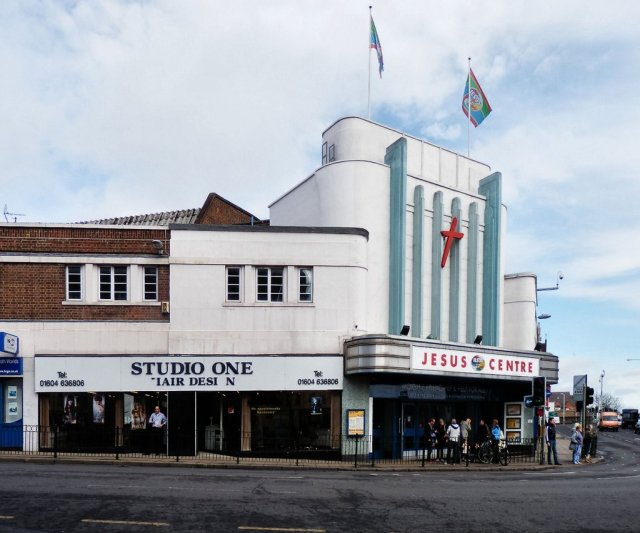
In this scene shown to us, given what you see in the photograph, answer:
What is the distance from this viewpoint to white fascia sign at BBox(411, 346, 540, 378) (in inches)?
1016

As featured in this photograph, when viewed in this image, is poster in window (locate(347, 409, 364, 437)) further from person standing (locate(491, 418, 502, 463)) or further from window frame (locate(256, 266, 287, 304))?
person standing (locate(491, 418, 502, 463))

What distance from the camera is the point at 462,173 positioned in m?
32.2

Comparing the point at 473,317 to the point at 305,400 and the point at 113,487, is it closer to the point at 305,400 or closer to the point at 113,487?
the point at 305,400

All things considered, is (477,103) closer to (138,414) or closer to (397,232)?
(397,232)

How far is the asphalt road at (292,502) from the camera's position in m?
12.1

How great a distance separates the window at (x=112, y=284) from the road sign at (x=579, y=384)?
20358 millimetres

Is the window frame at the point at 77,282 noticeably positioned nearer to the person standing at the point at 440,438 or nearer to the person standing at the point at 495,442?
the person standing at the point at 440,438

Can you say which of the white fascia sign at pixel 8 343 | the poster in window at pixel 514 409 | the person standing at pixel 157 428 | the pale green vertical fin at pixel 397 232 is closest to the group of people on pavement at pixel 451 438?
the poster in window at pixel 514 409

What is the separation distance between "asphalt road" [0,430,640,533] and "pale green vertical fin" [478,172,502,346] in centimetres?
1169

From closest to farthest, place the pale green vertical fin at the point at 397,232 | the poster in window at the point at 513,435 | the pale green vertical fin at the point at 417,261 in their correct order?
the pale green vertical fin at the point at 397,232 < the pale green vertical fin at the point at 417,261 < the poster in window at the point at 513,435

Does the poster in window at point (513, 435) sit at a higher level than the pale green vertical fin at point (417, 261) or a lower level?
lower

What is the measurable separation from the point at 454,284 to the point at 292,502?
1810 centimetres

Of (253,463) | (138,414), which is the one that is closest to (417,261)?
(253,463)

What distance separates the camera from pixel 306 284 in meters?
26.1
